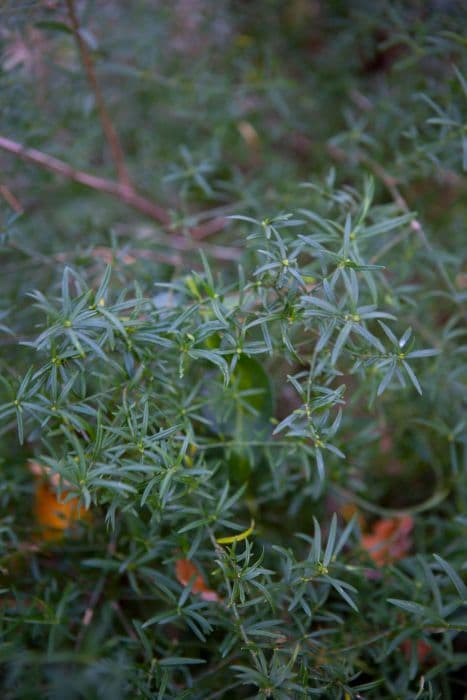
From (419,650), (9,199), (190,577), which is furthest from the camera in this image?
(9,199)

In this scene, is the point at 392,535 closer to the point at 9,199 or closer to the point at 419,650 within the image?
the point at 419,650

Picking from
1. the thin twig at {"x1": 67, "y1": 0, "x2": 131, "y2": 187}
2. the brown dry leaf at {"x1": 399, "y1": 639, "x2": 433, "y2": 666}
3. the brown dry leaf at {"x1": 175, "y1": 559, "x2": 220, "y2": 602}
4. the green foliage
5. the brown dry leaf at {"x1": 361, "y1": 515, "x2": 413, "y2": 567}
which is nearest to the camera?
the green foliage

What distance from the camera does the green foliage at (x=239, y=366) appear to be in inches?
43.6

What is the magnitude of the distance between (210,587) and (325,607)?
0.28 metres

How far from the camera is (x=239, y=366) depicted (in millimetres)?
1361

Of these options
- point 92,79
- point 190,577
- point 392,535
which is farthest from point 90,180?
point 392,535

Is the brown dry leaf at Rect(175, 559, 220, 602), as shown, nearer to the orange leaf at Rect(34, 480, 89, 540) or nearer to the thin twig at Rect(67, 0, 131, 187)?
the orange leaf at Rect(34, 480, 89, 540)

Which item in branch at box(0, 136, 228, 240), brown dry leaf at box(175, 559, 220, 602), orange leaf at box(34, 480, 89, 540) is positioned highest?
branch at box(0, 136, 228, 240)

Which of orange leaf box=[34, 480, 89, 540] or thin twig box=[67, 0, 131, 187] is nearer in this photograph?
orange leaf box=[34, 480, 89, 540]

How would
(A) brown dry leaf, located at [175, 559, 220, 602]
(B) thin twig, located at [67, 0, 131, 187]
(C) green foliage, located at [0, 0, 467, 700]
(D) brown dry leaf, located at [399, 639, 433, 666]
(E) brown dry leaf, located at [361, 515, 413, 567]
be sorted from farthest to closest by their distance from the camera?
(E) brown dry leaf, located at [361, 515, 413, 567], (B) thin twig, located at [67, 0, 131, 187], (D) brown dry leaf, located at [399, 639, 433, 666], (A) brown dry leaf, located at [175, 559, 220, 602], (C) green foliage, located at [0, 0, 467, 700]

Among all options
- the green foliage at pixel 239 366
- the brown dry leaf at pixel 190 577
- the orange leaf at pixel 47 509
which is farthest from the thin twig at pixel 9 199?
Result: the brown dry leaf at pixel 190 577

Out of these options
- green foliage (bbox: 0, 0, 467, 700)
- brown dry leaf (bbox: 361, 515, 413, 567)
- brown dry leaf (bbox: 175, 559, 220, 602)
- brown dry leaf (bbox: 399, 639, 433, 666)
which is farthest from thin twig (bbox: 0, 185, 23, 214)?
brown dry leaf (bbox: 399, 639, 433, 666)

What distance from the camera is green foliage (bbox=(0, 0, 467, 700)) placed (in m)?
1.11

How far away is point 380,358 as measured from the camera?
1106 millimetres
